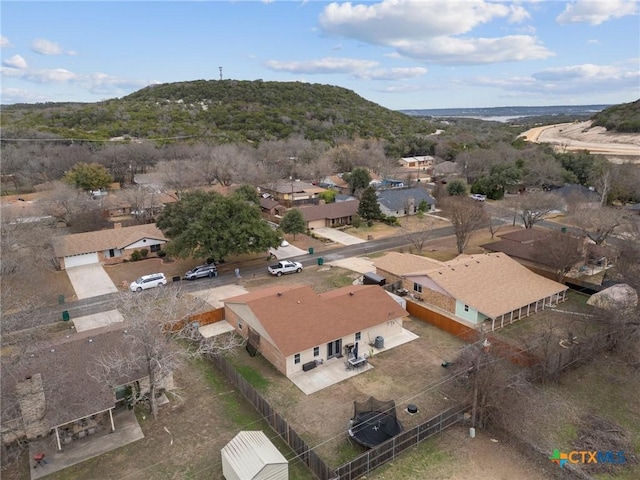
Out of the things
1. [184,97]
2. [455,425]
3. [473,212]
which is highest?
[184,97]

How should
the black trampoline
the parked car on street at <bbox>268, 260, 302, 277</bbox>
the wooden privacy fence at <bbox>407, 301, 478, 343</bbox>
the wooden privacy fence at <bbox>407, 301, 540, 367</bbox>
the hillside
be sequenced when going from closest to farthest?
the black trampoline → the wooden privacy fence at <bbox>407, 301, 540, 367</bbox> → the wooden privacy fence at <bbox>407, 301, 478, 343</bbox> → the parked car on street at <bbox>268, 260, 302, 277</bbox> → the hillside

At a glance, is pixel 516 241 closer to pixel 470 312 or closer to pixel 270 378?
pixel 470 312

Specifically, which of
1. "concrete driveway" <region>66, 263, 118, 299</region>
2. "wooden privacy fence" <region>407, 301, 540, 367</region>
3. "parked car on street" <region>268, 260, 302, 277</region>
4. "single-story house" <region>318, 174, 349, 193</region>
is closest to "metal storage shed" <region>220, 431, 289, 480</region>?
"wooden privacy fence" <region>407, 301, 540, 367</region>

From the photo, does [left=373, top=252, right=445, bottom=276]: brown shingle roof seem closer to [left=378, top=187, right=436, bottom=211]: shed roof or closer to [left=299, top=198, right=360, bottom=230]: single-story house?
[left=299, top=198, right=360, bottom=230]: single-story house

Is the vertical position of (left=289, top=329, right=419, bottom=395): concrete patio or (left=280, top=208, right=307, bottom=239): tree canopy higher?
(left=280, top=208, right=307, bottom=239): tree canopy

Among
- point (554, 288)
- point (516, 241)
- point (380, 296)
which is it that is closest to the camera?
point (380, 296)

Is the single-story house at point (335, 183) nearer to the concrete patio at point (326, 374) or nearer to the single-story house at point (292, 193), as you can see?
the single-story house at point (292, 193)

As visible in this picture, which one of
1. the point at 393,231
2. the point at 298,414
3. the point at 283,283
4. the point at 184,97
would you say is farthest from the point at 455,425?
the point at 184,97
